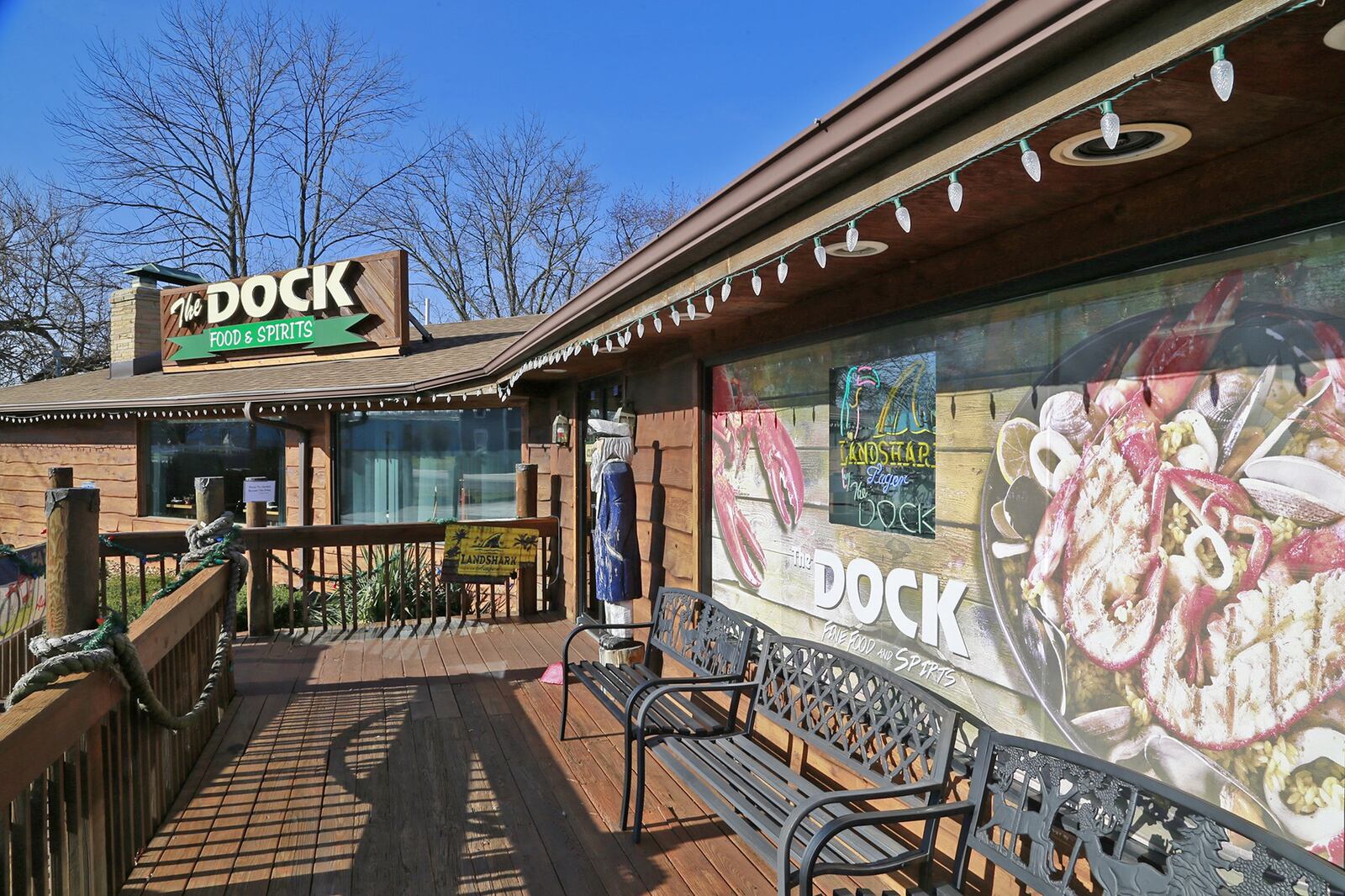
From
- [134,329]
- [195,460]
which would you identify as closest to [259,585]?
[195,460]

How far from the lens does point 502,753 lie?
3.73 metres

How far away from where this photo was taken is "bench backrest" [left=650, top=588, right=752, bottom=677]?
3.17 metres

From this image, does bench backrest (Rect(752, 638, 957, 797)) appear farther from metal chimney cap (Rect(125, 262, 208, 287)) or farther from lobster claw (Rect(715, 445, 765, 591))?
metal chimney cap (Rect(125, 262, 208, 287))

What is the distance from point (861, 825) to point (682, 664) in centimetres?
187

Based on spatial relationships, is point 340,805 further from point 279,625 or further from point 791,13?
point 791,13

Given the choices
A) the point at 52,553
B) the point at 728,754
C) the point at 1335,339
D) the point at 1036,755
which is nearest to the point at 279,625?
the point at 52,553

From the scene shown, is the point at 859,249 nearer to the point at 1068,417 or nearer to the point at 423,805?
the point at 1068,417

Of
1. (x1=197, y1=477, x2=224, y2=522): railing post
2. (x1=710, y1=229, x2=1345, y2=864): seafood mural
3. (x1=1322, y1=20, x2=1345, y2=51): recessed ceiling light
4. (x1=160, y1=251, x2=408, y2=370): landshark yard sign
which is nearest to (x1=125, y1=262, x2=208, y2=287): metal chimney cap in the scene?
(x1=160, y1=251, x2=408, y2=370): landshark yard sign

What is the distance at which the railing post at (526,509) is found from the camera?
6602 mm

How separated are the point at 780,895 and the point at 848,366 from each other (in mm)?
1763

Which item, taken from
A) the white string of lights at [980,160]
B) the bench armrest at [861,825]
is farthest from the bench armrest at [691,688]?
the white string of lights at [980,160]

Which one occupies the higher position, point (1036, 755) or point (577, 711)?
point (1036, 755)

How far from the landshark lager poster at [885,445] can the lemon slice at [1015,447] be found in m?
0.29

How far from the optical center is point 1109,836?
168 centimetres
